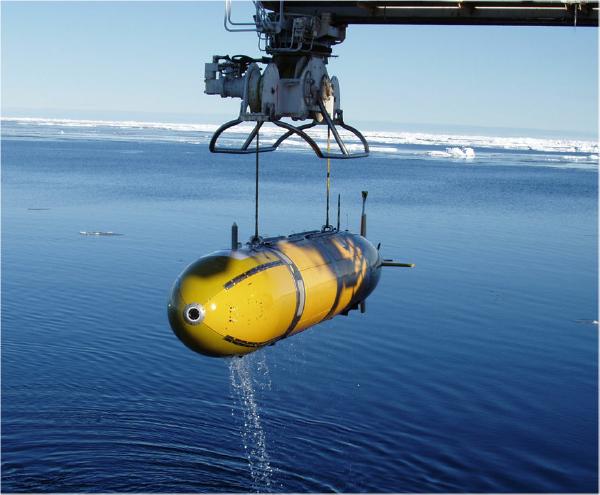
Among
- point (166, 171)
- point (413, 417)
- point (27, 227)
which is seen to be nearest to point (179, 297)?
point (413, 417)

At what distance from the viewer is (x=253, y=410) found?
76.0 ft

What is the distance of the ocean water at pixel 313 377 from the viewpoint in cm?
2011

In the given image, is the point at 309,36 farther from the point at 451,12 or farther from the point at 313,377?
the point at 313,377

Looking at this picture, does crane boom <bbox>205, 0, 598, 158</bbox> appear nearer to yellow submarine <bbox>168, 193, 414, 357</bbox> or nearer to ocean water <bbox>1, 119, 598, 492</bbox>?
yellow submarine <bbox>168, 193, 414, 357</bbox>

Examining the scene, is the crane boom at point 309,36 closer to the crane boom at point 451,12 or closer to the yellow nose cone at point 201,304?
the crane boom at point 451,12

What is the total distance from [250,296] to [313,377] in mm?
9265

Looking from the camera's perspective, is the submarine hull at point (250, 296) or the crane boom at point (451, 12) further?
the crane boom at point (451, 12)

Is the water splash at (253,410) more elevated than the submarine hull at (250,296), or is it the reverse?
the submarine hull at (250,296)

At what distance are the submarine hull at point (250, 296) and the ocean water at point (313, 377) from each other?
3953 millimetres

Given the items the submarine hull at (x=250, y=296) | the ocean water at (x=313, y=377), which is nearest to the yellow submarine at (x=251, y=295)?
the submarine hull at (x=250, y=296)

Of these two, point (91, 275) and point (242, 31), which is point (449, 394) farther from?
point (91, 275)

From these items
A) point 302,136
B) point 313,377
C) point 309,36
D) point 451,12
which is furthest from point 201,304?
point 313,377

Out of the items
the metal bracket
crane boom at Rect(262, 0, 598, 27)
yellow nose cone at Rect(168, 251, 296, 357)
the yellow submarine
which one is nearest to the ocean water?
the yellow submarine

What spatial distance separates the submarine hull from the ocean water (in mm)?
3953
